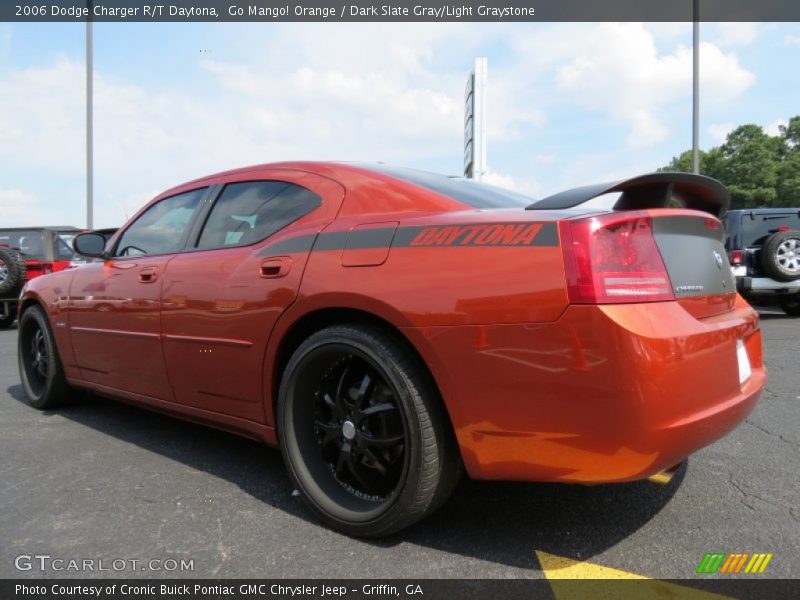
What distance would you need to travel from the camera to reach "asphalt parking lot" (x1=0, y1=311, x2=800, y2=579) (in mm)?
2025

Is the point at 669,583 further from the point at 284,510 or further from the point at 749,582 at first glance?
the point at 284,510

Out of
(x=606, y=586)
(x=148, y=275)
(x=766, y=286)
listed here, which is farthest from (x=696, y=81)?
(x=606, y=586)

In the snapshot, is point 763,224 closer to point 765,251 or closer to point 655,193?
point 765,251

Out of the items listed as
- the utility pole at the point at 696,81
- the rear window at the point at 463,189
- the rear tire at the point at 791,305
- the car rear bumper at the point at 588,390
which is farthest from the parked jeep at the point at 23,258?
the utility pole at the point at 696,81

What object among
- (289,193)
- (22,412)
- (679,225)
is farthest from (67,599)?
(22,412)

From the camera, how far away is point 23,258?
9.77 metres

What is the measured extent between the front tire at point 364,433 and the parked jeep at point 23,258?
8539 millimetres

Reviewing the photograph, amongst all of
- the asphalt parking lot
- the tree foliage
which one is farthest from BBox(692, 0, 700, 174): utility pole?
the tree foliage

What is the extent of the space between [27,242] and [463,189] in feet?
33.0

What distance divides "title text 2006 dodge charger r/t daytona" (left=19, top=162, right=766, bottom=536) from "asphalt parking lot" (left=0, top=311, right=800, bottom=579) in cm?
20

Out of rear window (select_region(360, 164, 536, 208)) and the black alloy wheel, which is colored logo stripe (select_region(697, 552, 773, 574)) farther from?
rear window (select_region(360, 164, 536, 208))

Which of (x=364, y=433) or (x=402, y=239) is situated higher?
(x=402, y=239)

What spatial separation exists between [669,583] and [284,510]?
146 centimetres

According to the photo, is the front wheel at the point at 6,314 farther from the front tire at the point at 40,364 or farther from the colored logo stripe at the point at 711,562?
the colored logo stripe at the point at 711,562
